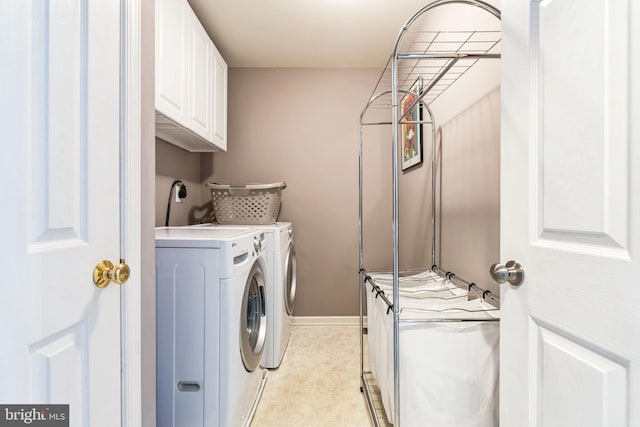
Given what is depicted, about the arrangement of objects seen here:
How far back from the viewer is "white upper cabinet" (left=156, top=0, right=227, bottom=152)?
1723mm

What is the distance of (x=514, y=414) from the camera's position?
2.77 ft

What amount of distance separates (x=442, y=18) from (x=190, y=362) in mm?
2208

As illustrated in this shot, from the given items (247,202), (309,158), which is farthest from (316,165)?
(247,202)

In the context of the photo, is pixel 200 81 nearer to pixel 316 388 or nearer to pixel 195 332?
pixel 195 332

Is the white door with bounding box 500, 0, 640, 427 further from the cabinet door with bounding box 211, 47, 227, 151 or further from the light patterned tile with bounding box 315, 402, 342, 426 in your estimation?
the cabinet door with bounding box 211, 47, 227, 151

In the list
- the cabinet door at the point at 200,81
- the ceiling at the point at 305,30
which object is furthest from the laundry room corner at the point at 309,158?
the cabinet door at the point at 200,81

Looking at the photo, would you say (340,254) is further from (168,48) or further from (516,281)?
(516,281)

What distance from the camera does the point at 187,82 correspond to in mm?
2021

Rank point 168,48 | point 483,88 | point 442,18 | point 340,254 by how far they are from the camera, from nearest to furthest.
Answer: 1. point 483,88
2. point 168,48
3. point 442,18
4. point 340,254

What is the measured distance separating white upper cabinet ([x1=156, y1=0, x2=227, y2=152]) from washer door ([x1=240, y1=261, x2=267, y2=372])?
0.98 meters

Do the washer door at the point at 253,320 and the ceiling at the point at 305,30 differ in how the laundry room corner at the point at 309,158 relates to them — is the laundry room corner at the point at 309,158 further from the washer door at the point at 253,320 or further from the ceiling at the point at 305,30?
the washer door at the point at 253,320
